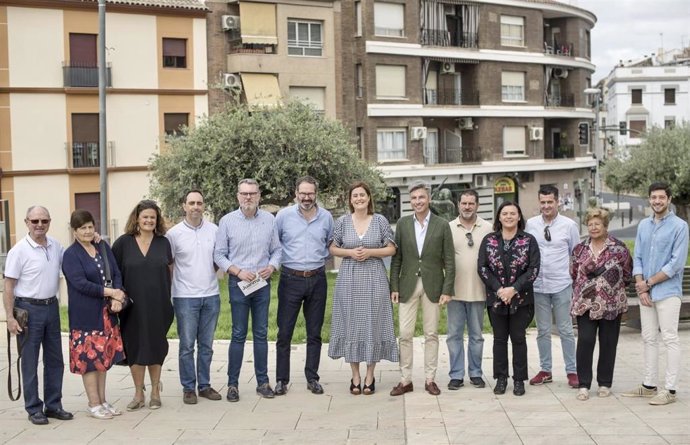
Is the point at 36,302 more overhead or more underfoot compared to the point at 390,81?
more underfoot

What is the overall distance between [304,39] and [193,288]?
28940mm

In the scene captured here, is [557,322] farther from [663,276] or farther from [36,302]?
[36,302]

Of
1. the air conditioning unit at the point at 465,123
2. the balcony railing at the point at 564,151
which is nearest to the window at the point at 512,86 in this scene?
the air conditioning unit at the point at 465,123

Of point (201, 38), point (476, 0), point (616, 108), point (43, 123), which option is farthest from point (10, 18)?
point (616, 108)

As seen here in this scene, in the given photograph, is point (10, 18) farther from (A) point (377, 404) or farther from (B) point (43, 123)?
(A) point (377, 404)

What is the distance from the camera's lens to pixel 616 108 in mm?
79750

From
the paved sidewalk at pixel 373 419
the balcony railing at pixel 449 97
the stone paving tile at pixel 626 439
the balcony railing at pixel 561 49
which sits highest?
the balcony railing at pixel 561 49

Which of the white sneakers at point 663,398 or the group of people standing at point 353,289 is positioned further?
the white sneakers at point 663,398

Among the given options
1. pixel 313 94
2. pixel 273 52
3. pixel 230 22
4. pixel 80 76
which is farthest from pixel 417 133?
pixel 80 76

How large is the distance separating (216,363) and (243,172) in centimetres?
1430

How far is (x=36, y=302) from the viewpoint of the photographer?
760 centimetres

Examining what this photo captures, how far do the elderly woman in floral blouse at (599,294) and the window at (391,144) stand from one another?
104 feet

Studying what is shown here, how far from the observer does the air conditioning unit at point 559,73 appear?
48.1 meters

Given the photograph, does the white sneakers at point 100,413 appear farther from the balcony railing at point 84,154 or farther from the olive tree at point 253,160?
the balcony railing at point 84,154
